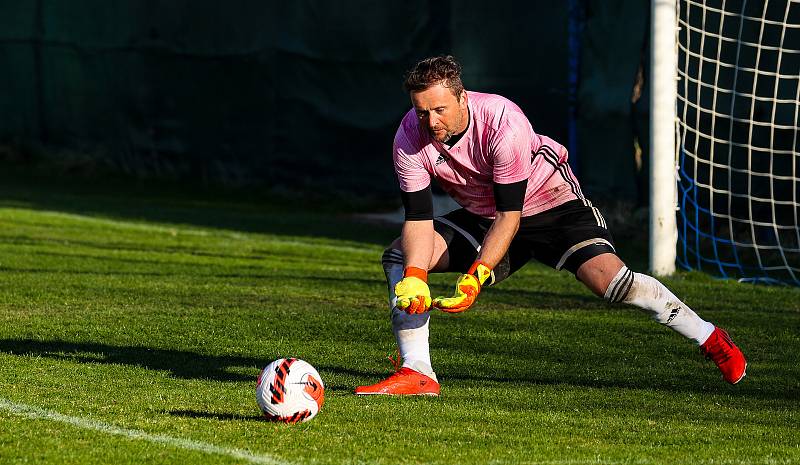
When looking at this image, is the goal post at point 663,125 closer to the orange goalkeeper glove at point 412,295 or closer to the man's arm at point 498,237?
the man's arm at point 498,237

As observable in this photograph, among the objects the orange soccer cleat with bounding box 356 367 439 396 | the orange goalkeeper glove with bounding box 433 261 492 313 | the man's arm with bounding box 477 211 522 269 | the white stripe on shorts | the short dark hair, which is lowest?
the orange soccer cleat with bounding box 356 367 439 396

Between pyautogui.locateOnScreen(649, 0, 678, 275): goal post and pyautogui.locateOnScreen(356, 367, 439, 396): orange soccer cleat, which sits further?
pyautogui.locateOnScreen(649, 0, 678, 275): goal post

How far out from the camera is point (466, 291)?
630 centimetres

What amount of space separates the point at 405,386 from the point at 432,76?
152 cm

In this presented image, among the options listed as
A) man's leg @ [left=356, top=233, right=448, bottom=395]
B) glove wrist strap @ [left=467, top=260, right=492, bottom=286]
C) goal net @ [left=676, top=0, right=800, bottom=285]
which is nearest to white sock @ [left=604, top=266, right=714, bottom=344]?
glove wrist strap @ [left=467, top=260, right=492, bottom=286]

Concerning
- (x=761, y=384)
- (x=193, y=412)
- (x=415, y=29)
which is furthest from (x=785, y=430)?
(x=415, y=29)

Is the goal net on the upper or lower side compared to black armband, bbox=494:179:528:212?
lower

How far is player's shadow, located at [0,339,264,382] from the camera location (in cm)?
736

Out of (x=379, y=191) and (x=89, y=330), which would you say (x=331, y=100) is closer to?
(x=379, y=191)

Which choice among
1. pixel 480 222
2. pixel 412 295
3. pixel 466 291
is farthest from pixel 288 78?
pixel 466 291

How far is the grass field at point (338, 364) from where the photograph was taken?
5.55m

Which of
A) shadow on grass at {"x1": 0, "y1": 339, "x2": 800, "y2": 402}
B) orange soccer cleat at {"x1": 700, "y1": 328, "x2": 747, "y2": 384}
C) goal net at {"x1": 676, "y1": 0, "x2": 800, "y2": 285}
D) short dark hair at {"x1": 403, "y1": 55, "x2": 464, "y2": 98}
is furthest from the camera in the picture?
goal net at {"x1": 676, "y1": 0, "x2": 800, "y2": 285}

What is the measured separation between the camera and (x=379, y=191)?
701 inches

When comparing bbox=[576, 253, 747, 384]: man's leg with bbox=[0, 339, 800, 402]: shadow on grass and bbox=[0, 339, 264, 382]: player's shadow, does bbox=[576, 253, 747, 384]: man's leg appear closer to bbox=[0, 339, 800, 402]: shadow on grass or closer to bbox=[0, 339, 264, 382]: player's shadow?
bbox=[0, 339, 800, 402]: shadow on grass
